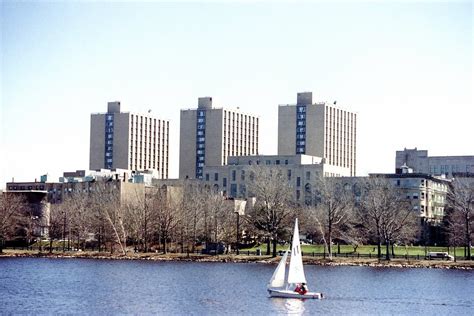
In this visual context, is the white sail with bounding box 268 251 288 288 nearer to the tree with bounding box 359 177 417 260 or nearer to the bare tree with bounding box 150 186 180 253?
the tree with bounding box 359 177 417 260

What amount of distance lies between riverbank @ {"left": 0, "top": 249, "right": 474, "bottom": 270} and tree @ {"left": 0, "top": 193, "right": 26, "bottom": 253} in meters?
3.34

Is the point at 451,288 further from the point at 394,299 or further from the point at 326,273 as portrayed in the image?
the point at 326,273

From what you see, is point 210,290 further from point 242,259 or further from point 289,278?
point 242,259

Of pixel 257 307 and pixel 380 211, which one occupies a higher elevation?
pixel 380 211

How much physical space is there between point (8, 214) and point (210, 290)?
2995 inches

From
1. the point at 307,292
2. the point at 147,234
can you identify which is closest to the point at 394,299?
the point at 307,292

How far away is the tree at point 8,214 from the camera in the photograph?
165 metres

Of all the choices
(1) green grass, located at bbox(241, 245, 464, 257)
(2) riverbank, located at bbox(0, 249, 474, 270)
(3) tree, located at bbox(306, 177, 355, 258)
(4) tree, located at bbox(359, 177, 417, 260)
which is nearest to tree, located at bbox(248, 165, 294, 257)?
(2) riverbank, located at bbox(0, 249, 474, 270)

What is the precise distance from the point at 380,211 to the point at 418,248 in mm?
31394

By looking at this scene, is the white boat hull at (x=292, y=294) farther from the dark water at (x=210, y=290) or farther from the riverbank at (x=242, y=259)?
the riverbank at (x=242, y=259)

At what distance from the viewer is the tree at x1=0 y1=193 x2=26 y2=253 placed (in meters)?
165

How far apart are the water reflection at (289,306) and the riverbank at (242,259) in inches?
2024

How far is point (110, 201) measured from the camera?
181m

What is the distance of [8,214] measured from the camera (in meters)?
169
